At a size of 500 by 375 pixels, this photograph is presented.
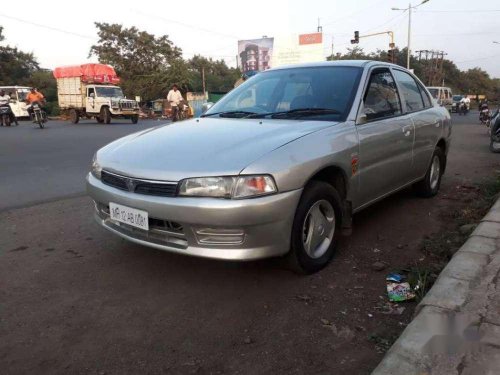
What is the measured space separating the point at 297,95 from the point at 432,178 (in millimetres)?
2525

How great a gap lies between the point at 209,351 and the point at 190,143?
1478 millimetres

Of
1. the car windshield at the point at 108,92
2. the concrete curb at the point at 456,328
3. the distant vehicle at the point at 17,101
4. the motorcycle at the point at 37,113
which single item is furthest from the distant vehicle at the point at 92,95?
the concrete curb at the point at 456,328

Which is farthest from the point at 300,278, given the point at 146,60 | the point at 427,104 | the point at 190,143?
the point at 146,60

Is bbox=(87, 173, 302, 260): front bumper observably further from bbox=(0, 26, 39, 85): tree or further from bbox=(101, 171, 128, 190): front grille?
bbox=(0, 26, 39, 85): tree

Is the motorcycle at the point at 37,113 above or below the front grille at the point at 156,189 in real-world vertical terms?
above

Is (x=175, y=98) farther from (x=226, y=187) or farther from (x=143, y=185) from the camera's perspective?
(x=226, y=187)

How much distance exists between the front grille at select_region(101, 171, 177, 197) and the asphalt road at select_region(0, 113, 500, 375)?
69 centimetres

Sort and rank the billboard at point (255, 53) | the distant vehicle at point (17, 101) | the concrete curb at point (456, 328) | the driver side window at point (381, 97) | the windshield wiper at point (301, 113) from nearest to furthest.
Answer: the concrete curb at point (456, 328)
the windshield wiper at point (301, 113)
the driver side window at point (381, 97)
the distant vehicle at point (17, 101)
the billboard at point (255, 53)

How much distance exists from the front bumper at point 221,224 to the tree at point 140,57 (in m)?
48.2

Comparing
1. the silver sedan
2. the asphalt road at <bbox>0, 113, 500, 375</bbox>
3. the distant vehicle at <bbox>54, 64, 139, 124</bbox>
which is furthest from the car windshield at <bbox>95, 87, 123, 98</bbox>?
the silver sedan

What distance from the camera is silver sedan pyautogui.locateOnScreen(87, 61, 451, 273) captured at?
2.87 metres

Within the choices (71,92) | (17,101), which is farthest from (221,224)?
(17,101)

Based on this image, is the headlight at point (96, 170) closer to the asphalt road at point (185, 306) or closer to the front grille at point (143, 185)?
the front grille at point (143, 185)

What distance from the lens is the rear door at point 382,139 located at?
385 centimetres
